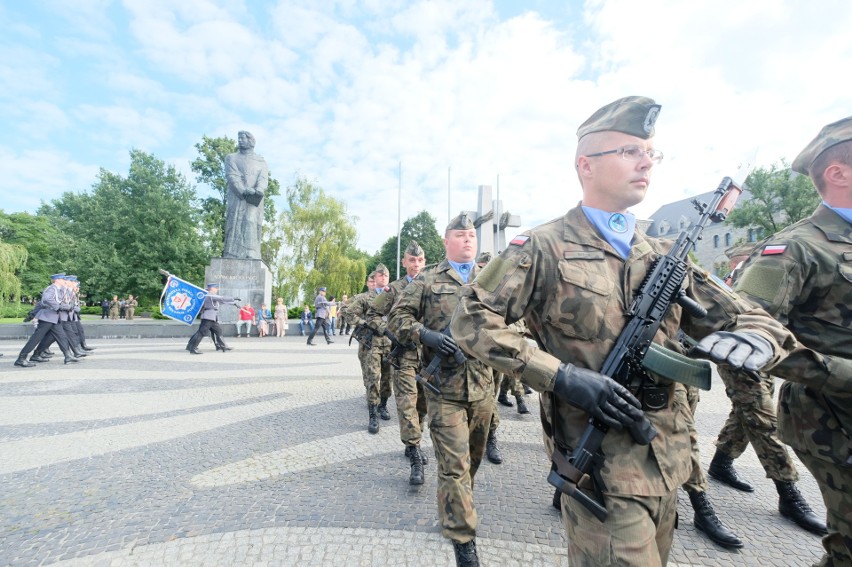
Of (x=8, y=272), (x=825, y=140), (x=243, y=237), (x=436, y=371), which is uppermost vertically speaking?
(x=243, y=237)

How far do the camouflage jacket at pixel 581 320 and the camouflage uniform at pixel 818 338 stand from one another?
0.21 meters

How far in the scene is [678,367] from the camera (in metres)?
1.40

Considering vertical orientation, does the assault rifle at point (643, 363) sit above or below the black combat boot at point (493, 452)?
above

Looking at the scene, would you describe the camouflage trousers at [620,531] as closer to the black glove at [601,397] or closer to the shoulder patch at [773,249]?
the black glove at [601,397]

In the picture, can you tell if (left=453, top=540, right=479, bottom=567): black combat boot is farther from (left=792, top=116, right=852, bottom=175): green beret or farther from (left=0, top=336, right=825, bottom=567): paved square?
(left=792, top=116, right=852, bottom=175): green beret

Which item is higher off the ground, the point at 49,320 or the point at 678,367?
the point at 678,367

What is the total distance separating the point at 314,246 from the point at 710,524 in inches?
1339

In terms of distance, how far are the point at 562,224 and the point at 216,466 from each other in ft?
12.2

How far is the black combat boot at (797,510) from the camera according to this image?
9.28ft

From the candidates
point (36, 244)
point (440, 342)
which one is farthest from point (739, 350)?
point (36, 244)

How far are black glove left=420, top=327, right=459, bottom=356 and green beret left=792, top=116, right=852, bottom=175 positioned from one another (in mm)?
2017

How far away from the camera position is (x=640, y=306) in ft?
5.14

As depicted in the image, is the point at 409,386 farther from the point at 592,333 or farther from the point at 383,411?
the point at 592,333

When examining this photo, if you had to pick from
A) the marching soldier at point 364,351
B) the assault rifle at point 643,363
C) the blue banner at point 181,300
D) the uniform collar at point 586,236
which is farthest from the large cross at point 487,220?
the assault rifle at point 643,363
